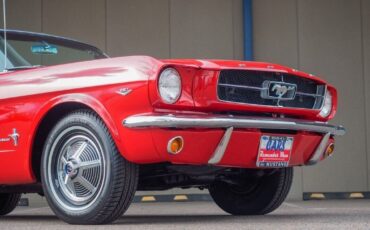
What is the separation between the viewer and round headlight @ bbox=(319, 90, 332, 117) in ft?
19.2

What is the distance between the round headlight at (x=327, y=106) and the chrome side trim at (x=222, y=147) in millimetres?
1104

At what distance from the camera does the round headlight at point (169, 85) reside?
4.86 metres

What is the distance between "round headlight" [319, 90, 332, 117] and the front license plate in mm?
577

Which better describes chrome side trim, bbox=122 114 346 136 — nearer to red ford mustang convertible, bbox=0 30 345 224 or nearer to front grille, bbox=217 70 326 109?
red ford mustang convertible, bbox=0 30 345 224

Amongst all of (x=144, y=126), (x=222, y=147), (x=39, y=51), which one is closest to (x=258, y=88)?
(x=222, y=147)

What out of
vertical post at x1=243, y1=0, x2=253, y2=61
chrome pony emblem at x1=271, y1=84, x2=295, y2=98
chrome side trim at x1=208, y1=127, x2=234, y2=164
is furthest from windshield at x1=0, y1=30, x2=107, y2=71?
vertical post at x1=243, y1=0, x2=253, y2=61

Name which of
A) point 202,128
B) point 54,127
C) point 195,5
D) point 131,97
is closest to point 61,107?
point 54,127

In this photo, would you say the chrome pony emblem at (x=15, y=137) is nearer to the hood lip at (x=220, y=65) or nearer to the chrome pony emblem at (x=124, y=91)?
the chrome pony emblem at (x=124, y=91)

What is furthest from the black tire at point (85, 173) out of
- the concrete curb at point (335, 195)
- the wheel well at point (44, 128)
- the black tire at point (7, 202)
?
the concrete curb at point (335, 195)

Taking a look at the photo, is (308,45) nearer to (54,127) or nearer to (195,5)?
(195,5)

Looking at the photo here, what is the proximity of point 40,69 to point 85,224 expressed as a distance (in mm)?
1183

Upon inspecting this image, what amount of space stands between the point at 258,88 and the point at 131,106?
940 millimetres

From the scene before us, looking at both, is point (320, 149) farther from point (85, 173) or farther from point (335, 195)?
point (335, 195)

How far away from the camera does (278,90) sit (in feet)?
17.8
